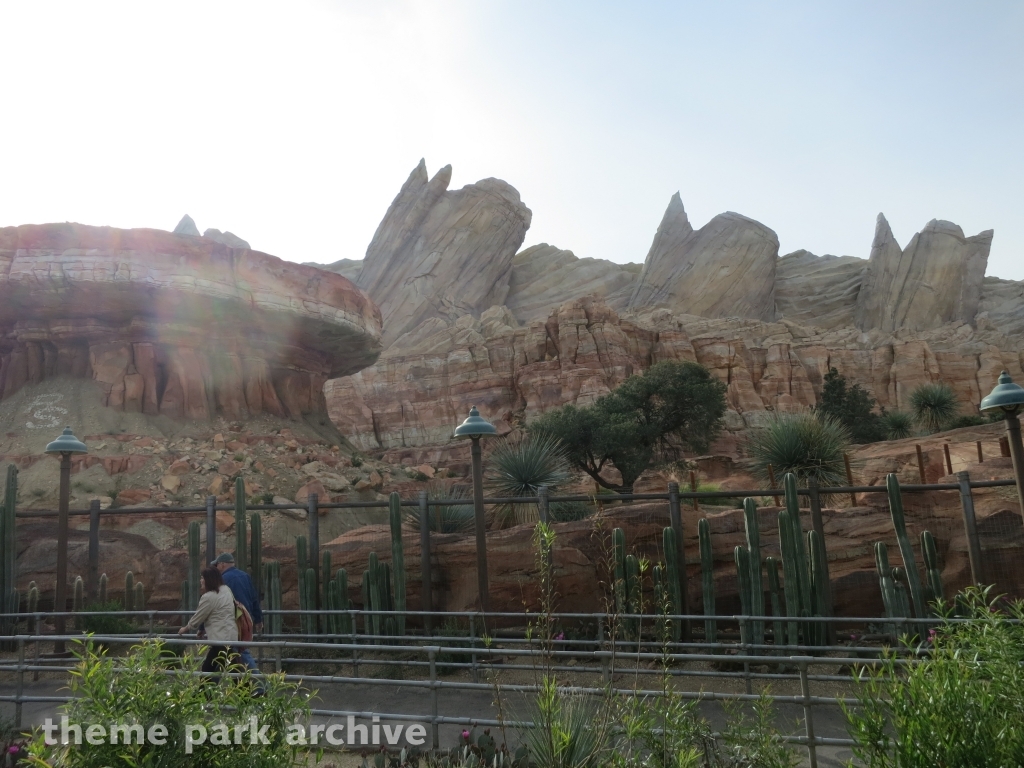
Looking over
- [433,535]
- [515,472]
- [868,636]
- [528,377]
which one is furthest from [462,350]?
[868,636]

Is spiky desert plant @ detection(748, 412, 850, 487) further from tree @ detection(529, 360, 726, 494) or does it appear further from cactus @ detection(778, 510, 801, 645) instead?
tree @ detection(529, 360, 726, 494)

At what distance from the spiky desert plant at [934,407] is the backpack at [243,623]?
3475 centimetres

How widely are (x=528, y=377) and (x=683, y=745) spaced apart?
47.1 m

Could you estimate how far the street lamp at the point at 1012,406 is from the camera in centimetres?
778

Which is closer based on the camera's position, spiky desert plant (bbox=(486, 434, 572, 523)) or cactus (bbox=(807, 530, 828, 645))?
cactus (bbox=(807, 530, 828, 645))

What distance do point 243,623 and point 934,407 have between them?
35.3 m

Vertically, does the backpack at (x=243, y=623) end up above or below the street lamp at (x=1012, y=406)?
below

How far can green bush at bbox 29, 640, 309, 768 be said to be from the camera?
3387 millimetres

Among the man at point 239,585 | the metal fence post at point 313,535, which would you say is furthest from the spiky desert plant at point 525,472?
the man at point 239,585

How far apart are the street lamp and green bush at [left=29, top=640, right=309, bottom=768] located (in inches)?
279

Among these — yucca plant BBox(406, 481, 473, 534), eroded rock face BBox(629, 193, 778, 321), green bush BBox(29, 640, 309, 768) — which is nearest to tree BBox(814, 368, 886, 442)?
yucca plant BBox(406, 481, 473, 534)

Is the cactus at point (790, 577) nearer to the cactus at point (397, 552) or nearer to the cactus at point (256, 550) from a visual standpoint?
the cactus at point (397, 552)

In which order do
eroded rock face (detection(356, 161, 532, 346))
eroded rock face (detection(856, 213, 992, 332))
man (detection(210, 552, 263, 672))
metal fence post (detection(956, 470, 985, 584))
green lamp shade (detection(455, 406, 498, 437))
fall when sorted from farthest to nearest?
eroded rock face (detection(356, 161, 532, 346)) → eroded rock face (detection(856, 213, 992, 332)) → green lamp shade (detection(455, 406, 498, 437)) → metal fence post (detection(956, 470, 985, 584)) → man (detection(210, 552, 263, 672))

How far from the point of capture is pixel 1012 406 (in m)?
7.95
